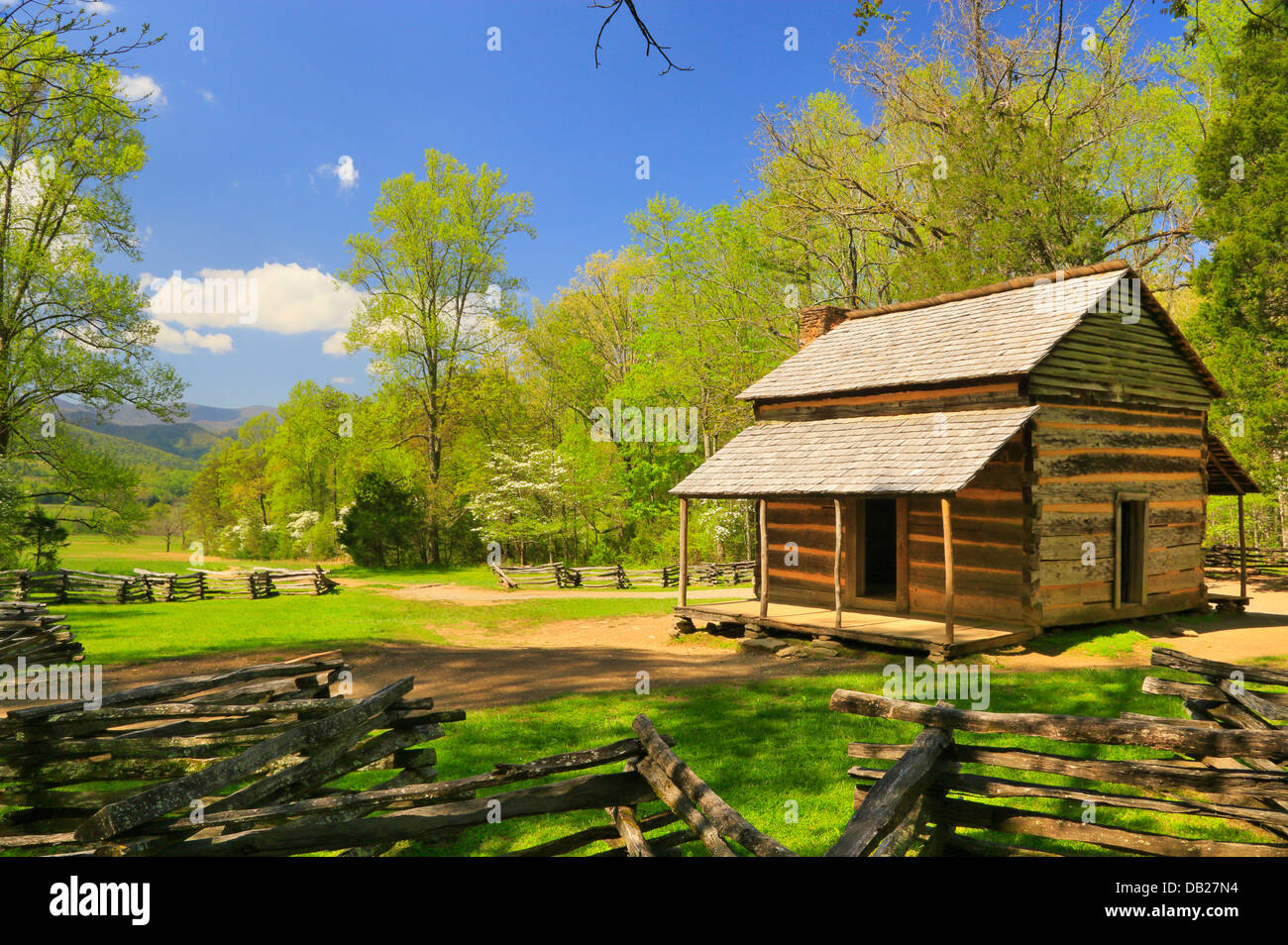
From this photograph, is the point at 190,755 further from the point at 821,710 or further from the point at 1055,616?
the point at 1055,616

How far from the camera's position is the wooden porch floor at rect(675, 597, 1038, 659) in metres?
12.2

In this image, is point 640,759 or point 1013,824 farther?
point 640,759

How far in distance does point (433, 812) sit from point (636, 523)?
36488 millimetres

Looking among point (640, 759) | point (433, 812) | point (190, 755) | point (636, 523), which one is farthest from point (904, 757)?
point (636, 523)

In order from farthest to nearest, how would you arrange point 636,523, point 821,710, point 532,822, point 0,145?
1. point 636,523
2. point 0,145
3. point 821,710
4. point 532,822

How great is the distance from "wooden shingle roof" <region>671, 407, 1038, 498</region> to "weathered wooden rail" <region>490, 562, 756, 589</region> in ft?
43.2

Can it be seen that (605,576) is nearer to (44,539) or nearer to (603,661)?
(603,661)

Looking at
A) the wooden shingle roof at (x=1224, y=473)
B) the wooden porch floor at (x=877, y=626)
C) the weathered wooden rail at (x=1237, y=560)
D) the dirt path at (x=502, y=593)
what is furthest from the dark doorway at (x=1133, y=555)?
the weathered wooden rail at (x=1237, y=560)

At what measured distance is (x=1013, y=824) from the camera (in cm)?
407

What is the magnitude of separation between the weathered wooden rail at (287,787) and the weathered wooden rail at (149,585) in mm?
21273

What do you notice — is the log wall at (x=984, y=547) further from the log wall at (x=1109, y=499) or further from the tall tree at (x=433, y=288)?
the tall tree at (x=433, y=288)

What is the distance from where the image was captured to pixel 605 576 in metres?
30.2

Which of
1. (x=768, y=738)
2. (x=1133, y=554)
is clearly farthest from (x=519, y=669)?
(x=1133, y=554)

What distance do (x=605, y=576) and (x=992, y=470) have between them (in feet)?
62.0
